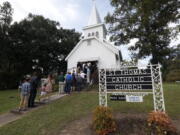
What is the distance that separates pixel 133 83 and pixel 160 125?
1658 millimetres

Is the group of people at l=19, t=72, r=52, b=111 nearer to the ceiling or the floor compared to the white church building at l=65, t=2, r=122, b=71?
nearer to the floor

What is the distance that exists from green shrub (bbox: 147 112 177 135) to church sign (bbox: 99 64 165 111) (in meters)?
0.77

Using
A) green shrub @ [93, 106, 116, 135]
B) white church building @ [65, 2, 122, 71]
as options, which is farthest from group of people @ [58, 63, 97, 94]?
green shrub @ [93, 106, 116, 135]

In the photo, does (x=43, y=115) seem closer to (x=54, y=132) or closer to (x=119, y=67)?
(x=54, y=132)

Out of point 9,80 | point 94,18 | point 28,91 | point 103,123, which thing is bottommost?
point 103,123

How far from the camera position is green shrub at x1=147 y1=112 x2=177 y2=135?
4.25 meters

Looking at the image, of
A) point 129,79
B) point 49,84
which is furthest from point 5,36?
point 129,79

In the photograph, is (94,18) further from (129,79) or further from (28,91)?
(129,79)

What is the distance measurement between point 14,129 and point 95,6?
27574 mm

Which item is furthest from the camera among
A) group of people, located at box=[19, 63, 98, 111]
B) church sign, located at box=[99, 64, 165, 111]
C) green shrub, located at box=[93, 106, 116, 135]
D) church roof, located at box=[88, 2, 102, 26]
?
church roof, located at box=[88, 2, 102, 26]

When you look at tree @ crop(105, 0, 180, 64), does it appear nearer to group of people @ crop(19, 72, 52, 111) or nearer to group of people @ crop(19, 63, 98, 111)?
group of people @ crop(19, 63, 98, 111)

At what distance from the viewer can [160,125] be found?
4301 millimetres

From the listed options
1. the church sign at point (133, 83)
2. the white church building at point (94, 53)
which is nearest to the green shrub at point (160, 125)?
the church sign at point (133, 83)

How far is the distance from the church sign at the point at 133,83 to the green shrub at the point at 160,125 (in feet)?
2.54
